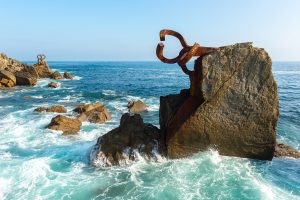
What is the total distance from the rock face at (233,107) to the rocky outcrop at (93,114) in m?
9.05

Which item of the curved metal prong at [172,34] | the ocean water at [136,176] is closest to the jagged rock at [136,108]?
the ocean water at [136,176]

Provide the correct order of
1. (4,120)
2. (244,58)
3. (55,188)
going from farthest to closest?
(4,120) < (244,58) < (55,188)

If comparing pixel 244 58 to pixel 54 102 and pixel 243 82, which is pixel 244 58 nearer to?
pixel 243 82

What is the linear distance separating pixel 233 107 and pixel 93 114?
11.1m

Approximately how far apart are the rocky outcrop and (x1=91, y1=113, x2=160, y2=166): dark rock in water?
7.50 m

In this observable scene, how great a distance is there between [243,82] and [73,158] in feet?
22.9

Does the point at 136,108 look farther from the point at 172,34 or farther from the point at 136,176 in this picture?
the point at 136,176

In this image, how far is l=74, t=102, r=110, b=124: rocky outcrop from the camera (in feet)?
60.1

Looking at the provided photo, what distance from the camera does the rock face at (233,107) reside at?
967cm

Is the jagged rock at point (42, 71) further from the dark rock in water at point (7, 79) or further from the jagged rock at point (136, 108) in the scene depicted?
the jagged rock at point (136, 108)

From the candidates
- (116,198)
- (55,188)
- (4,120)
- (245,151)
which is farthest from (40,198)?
(4,120)

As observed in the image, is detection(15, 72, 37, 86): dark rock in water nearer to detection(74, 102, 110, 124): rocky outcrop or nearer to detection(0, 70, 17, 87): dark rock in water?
detection(0, 70, 17, 87): dark rock in water

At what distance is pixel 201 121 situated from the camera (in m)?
9.85

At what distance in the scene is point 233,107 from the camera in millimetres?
9883
